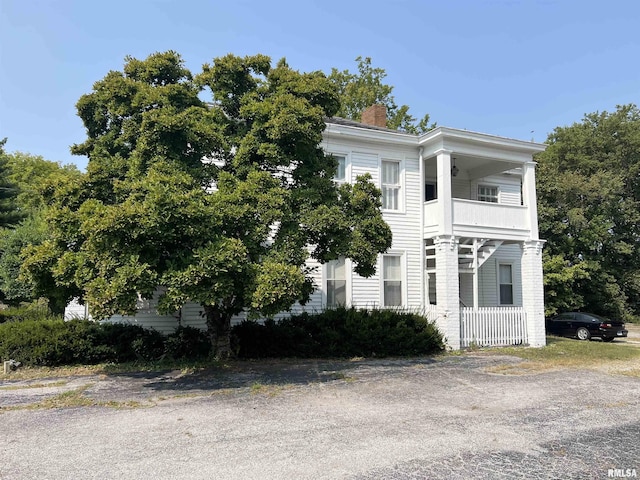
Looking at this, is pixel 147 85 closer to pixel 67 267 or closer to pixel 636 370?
pixel 67 267

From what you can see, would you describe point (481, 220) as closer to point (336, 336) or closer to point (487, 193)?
point (487, 193)

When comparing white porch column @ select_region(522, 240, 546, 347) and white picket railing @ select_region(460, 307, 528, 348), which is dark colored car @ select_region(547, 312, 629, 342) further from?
white picket railing @ select_region(460, 307, 528, 348)

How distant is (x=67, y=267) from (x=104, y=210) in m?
1.61

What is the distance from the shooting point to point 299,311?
50.1 feet

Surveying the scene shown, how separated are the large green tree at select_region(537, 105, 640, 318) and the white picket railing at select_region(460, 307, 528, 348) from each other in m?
9.23

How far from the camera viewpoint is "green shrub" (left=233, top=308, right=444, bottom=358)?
1336 cm

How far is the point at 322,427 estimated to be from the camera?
6777 millimetres

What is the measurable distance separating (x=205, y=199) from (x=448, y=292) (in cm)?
918

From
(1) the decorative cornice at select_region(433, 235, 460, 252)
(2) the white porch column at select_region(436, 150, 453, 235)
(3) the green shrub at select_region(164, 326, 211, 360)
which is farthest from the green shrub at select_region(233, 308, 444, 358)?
(2) the white porch column at select_region(436, 150, 453, 235)

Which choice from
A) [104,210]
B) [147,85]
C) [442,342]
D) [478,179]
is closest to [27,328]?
[104,210]

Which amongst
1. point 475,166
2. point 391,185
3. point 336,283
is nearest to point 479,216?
point 391,185

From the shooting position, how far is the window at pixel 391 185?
16953 millimetres

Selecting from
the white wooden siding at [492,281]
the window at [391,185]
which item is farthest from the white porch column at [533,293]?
the window at [391,185]

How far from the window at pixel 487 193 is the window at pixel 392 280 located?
5713 millimetres
